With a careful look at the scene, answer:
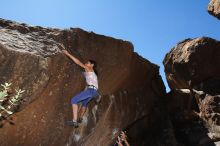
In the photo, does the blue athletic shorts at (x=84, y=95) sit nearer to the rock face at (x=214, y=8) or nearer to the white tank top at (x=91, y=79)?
the white tank top at (x=91, y=79)

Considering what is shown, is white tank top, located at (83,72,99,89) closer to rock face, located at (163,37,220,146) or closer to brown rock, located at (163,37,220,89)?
rock face, located at (163,37,220,146)

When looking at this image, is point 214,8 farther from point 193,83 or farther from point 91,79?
point 91,79

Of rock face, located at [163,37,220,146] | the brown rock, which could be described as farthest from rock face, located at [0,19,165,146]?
the brown rock

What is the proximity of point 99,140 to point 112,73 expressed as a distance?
120 inches

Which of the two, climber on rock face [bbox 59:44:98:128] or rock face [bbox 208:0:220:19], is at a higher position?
rock face [bbox 208:0:220:19]

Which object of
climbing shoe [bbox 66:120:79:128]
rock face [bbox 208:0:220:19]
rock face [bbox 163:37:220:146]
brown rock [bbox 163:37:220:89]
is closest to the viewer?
climbing shoe [bbox 66:120:79:128]

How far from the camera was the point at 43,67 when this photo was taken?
932cm

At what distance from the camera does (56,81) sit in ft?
33.3

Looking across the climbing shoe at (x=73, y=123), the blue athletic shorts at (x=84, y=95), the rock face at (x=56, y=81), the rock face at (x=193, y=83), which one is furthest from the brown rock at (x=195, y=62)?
the climbing shoe at (x=73, y=123)

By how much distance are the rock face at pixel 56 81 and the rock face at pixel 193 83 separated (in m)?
4.91

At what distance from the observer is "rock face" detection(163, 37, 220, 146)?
17078 mm

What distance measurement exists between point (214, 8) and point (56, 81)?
55.8 feet

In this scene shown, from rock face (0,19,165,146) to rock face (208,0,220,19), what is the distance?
11617mm

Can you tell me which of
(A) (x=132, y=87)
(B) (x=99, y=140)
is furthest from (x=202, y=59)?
(B) (x=99, y=140)
